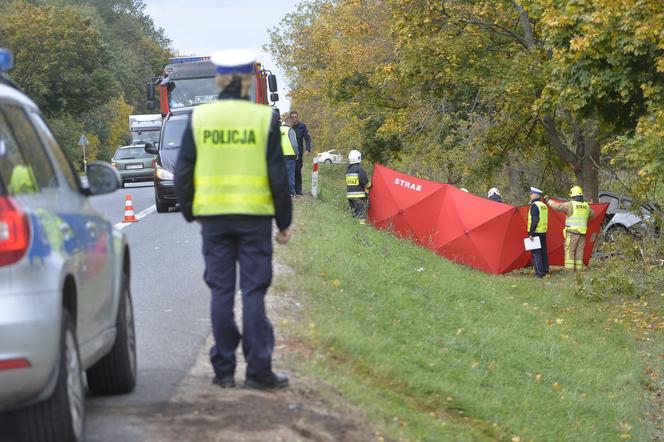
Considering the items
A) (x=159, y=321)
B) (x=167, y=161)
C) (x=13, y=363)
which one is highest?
(x=13, y=363)

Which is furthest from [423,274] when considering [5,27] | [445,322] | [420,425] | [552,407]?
[5,27]

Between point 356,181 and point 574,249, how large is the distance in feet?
16.4

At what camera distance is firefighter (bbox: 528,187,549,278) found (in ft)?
78.7

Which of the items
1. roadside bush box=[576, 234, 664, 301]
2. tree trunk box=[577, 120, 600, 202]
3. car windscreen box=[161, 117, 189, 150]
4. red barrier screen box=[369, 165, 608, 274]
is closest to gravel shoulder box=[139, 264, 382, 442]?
roadside bush box=[576, 234, 664, 301]

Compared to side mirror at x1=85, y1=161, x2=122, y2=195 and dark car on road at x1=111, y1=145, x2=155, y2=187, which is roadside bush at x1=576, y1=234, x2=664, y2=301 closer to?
side mirror at x1=85, y1=161, x2=122, y2=195

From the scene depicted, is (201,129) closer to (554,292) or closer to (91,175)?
(91,175)

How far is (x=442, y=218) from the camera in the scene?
2473 centimetres

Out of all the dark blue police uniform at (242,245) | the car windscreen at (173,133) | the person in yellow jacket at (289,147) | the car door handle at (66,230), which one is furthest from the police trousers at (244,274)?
the person in yellow jacket at (289,147)

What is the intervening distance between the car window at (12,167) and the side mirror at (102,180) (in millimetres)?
1056

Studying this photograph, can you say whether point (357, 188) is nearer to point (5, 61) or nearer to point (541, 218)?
point (541, 218)

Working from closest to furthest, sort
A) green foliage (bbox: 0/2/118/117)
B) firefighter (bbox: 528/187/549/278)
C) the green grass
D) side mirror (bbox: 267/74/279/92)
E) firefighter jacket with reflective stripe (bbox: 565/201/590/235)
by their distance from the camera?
the green grass < firefighter (bbox: 528/187/549/278) < firefighter jacket with reflective stripe (bbox: 565/201/590/235) < side mirror (bbox: 267/74/279/92) < green foliage (bbox: 0/2/118/117)

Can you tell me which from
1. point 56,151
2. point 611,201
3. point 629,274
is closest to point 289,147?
point 629,274

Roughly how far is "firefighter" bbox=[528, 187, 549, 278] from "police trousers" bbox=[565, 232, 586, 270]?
0.56m

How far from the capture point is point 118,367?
686cm
